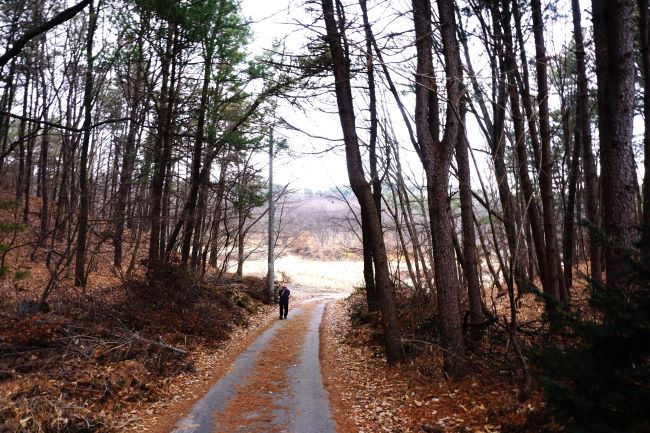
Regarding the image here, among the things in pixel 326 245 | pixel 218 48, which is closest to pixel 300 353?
pixel 218 48

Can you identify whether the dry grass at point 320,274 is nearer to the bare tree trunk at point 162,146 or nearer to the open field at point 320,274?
the open field at point 320,274

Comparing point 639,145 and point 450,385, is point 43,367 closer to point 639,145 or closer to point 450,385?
point 450,385

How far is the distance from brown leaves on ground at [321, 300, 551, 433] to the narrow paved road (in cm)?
35

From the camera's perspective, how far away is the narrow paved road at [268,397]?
636cm

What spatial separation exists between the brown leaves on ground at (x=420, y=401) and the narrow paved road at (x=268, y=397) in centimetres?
35

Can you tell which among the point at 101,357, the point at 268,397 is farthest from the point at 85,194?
the point at 268,397

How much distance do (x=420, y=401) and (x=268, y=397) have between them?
2.72m

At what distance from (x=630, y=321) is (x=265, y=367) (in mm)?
8307

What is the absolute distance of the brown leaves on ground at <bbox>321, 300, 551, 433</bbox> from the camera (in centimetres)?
578

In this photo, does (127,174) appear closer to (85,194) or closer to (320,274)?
(85,194)

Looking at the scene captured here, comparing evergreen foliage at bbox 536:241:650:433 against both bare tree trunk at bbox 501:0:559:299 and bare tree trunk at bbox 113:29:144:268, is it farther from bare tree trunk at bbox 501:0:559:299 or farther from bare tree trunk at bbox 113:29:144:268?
bare tree trunk at bbox 113:29:144:268

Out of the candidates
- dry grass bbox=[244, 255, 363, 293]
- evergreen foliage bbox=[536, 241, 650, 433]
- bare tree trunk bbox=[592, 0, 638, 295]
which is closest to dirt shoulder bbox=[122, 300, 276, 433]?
evergreen foliage bbox=[536, 241, 650, 433]

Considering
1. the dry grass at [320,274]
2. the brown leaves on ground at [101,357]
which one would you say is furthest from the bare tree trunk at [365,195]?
the dry grass at [320,274]

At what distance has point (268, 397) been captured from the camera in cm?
784
